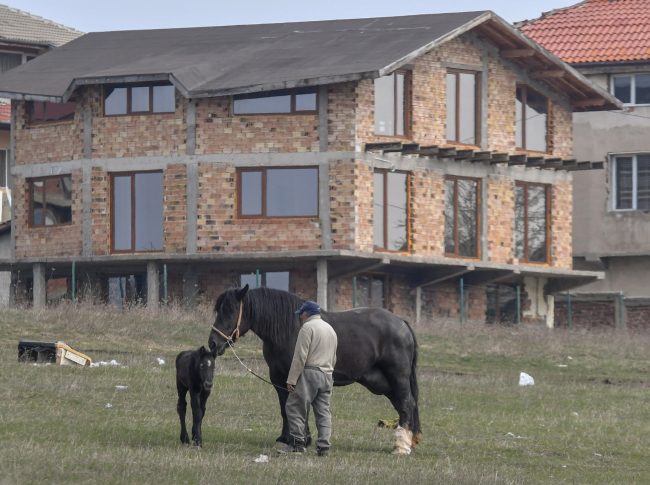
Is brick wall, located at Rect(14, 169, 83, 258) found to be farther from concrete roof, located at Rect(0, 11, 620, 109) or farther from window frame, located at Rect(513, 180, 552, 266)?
window frame, located at Rect(513, 180, 552, 266)

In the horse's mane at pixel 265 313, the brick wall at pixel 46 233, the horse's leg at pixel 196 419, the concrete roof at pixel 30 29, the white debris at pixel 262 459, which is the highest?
the concrete roof at pixel 30 29

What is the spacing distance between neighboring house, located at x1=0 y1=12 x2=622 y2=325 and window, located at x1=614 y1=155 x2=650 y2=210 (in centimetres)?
377

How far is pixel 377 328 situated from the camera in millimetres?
16031

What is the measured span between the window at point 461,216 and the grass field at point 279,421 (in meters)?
6.54

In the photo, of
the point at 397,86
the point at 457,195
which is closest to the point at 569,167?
the point at 457,195

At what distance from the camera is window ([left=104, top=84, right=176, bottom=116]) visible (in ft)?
116

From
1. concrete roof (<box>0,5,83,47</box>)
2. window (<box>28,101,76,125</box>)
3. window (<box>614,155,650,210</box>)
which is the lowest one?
window (<box>614,155,650,210</box>)

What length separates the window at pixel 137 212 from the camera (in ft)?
117

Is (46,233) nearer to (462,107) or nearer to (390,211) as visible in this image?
(390,211)

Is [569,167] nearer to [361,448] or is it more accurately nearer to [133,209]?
[133,209]

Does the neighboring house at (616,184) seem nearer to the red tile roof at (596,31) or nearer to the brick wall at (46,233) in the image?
the red tile roof at (596,31)

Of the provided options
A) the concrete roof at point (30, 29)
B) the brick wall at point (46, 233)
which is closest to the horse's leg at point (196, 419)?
the brick wall at point (46, 233)

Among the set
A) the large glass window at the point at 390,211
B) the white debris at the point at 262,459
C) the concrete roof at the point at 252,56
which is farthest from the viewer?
the large glass window at the point at 390,211

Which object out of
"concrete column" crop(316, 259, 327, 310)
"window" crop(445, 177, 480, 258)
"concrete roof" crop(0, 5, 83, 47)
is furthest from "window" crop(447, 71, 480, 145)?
"concrete roof" crop(0, 5, 83, 47)
